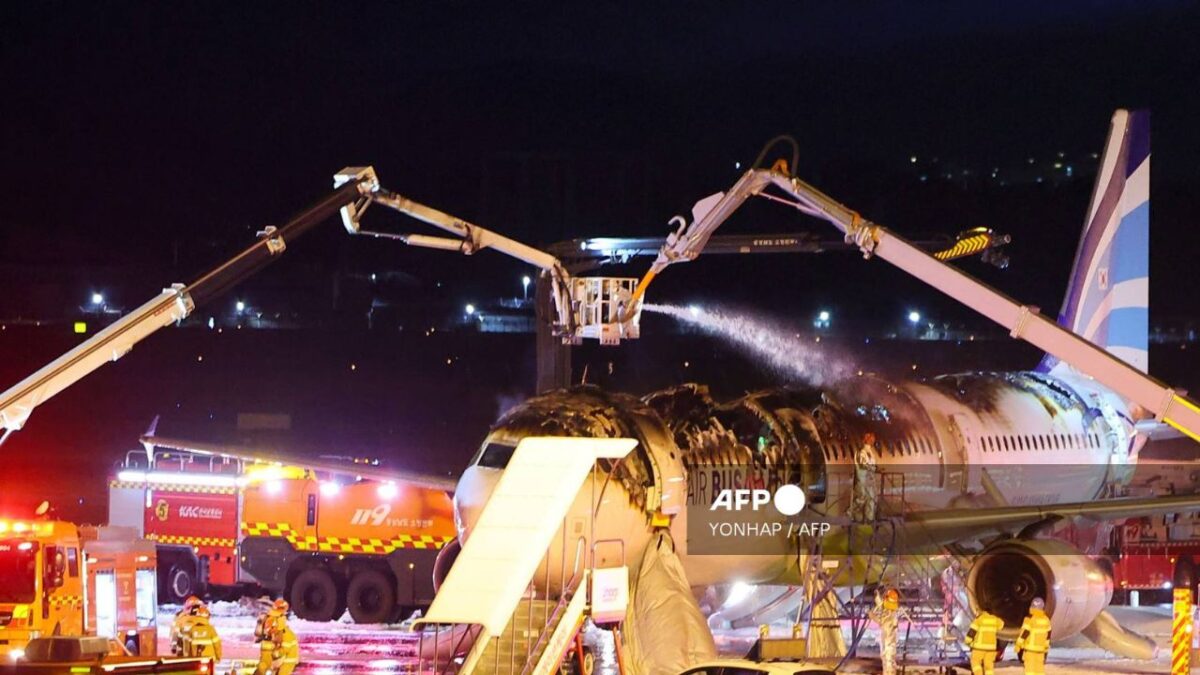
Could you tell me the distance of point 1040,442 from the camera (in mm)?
30125

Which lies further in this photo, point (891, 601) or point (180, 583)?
point (180, 583)

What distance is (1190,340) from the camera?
3674 inches

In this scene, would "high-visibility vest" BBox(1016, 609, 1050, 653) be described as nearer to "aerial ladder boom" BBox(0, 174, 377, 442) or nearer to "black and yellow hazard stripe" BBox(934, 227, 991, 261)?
"black and yellow hazard stripe" BBox(934, 227, 991, 261)

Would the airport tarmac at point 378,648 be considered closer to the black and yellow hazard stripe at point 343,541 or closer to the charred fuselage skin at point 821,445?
the black and yellow hazard stripe at point 343,541

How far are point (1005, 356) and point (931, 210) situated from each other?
→ 3062 cm

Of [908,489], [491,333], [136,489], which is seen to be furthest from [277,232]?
[491,333]

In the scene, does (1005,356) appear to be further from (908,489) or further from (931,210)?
(908,489)

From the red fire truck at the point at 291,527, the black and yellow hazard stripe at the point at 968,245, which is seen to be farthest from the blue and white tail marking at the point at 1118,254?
the red fire truck at the point at 291,527

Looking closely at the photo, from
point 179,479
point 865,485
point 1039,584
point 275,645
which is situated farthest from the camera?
point 179,479

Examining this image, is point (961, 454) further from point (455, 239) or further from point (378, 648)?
point (378, 648)

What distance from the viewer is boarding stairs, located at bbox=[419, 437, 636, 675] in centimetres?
1667

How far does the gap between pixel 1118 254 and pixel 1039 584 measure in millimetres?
10964

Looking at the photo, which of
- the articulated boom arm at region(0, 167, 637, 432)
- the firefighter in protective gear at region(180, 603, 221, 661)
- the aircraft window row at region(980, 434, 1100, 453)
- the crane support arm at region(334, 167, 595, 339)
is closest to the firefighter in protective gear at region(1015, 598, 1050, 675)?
the aircraft window row at region(980, 434, 1100, 453)

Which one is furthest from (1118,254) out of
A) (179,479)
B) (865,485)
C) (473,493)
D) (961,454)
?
(179,479)
